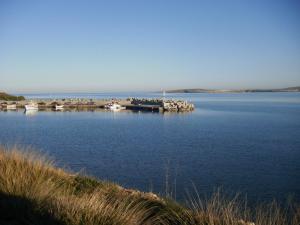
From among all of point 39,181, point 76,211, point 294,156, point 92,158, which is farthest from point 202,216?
point 294,156

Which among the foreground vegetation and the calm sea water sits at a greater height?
the foreground vegetation

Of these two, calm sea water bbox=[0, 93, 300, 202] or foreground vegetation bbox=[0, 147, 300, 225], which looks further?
calm sea water bbox=[0, 93, 300, 202]

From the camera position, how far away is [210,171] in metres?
18.2

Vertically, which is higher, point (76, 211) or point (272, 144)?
point (76, 211)

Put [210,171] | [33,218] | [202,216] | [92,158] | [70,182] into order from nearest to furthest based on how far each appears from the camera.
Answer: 1. [33,218]
2. [202,216]
3. [70,182]
4. [210,171]
5. [92,158]

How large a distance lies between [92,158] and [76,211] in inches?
679

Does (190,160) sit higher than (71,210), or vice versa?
(71,210)

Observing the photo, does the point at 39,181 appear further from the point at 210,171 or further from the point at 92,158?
the point at 92,158

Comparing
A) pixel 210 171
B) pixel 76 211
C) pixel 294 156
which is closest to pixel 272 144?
pixel 294 156

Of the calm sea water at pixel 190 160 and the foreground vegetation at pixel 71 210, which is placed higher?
the foreground vegetation at pixel 71 210

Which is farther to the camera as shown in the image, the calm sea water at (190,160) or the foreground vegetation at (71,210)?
the calm sea water at (190,160)

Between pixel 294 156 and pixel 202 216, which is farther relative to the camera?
pixel 294 156

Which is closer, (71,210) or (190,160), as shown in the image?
(71,210)

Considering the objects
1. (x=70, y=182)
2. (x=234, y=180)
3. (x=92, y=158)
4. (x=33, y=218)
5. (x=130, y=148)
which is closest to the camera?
(x=33, y=218)
